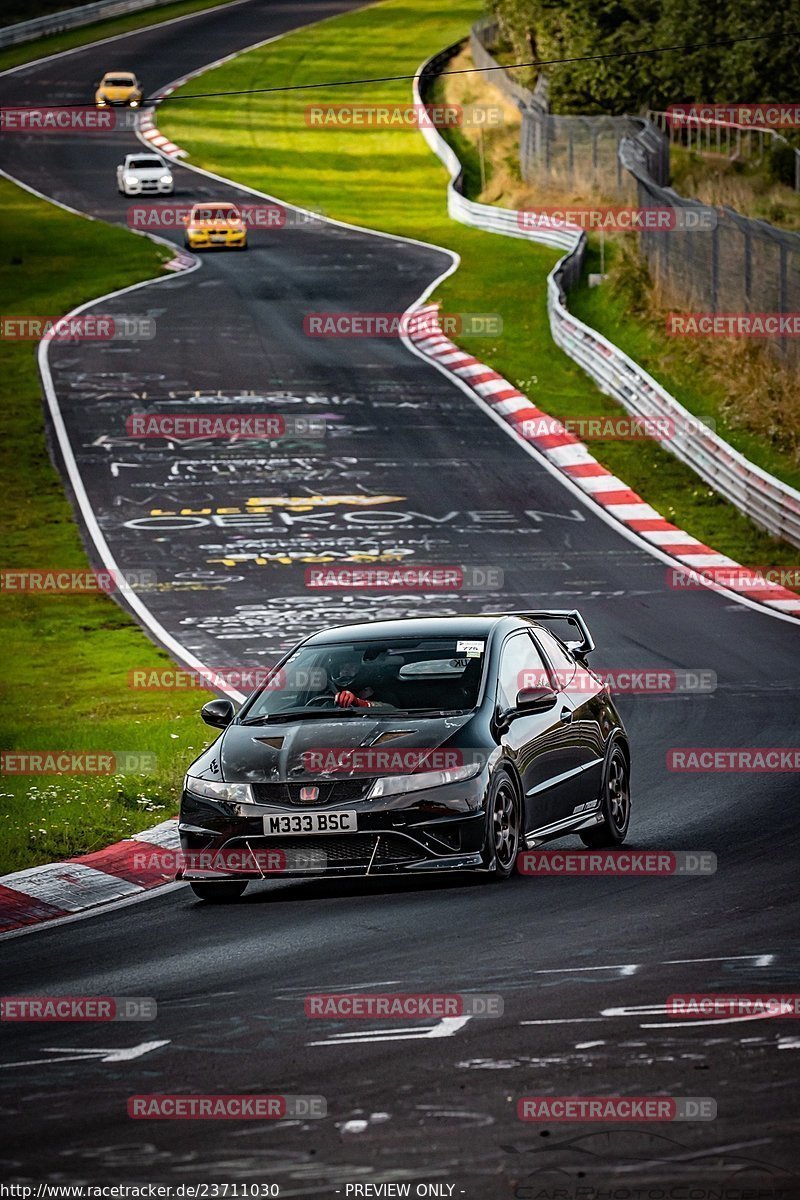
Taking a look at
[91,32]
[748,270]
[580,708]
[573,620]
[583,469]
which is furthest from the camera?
[91,32]

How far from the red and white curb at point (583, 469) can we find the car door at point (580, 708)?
9925mm

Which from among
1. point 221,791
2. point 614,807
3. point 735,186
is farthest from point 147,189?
point 221,791

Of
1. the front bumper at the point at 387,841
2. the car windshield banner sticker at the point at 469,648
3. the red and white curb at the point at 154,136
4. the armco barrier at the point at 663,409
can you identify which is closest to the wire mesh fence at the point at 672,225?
the armco barrier at the point at 663,409

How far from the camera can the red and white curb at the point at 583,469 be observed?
79.0ft

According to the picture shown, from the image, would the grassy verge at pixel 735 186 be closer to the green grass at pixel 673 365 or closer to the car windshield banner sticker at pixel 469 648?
the green grass at pixel 673 365

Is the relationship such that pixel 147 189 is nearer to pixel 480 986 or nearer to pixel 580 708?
pixel 580 708

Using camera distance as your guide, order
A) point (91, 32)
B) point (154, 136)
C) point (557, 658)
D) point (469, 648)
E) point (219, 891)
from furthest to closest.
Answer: point (91, 32), point (154, 136), point (557, 658), point (469, 648), point (219, 891)

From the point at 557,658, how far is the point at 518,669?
27.9 inches

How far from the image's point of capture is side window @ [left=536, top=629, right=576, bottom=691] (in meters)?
12.7

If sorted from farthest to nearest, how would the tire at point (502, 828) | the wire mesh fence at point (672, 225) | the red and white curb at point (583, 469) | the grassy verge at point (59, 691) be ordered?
the wire mesh fence at point (672, 225) → the red and white curb at point (583, 469) → the grassy verge at point (59, 691) → the tire at point (502, 828)

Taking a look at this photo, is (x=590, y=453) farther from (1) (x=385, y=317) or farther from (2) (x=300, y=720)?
(2) (x=300, y=720)

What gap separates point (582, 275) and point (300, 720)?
33.5m

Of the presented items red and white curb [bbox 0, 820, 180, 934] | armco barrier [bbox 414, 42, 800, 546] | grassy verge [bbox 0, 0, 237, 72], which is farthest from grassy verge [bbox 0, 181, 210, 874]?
grassy verge [bbox 0, 0, 237, 72]

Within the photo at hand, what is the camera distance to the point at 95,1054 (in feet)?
25.3
